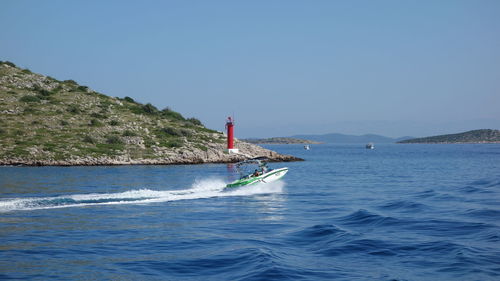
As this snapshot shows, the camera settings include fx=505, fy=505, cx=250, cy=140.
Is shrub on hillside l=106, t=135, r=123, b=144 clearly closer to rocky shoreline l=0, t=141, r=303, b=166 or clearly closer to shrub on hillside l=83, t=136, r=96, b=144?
shrub on hillside l=83, t=136, r=96, b=144

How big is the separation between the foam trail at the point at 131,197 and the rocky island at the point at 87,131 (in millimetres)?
31448

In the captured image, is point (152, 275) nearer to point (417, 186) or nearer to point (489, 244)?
point (489, 244)

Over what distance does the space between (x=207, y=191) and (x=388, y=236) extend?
1928 cm

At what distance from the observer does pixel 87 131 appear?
251ft

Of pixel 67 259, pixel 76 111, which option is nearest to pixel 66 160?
pixel 76 111

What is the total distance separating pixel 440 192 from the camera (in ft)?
117

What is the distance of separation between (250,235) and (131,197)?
13.5 metres

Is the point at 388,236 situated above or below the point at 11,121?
below

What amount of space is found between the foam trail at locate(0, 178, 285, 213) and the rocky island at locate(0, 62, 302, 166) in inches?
1238

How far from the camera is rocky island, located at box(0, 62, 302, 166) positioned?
219ft

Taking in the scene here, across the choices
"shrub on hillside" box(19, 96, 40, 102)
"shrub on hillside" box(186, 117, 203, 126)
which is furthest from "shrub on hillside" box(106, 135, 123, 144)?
"shrub on hillside" box(186, 117, 203, 126)

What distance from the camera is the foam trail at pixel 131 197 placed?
91.8 feet

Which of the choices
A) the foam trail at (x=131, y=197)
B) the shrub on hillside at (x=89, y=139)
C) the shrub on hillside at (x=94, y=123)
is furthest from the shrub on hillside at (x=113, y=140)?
the foam trail at (x=131, y=197)

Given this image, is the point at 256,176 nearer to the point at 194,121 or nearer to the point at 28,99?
the point at 28,99
